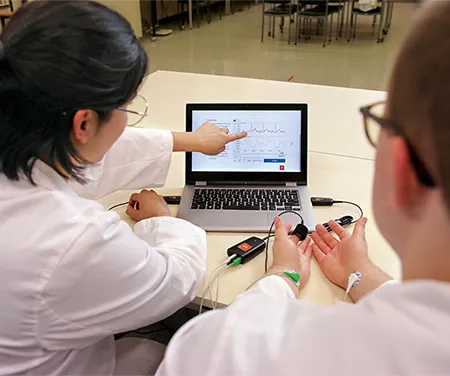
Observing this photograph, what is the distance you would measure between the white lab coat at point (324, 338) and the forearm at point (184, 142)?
766mm

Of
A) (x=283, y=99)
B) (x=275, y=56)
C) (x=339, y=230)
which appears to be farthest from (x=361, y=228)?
(x=275, y=56)

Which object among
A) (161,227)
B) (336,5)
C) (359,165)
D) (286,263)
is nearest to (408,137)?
(286,263)

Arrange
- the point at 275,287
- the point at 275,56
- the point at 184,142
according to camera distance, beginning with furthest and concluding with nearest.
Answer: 1. the point at 275,56
2. the point at 184,142
3. the point at 275,287

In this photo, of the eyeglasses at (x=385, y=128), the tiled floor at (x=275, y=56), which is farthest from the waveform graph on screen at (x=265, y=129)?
the tiled floor at (x=275, y=56)

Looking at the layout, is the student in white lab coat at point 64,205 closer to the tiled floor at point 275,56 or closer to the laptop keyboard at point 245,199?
the laptop keyboard at point 245,199

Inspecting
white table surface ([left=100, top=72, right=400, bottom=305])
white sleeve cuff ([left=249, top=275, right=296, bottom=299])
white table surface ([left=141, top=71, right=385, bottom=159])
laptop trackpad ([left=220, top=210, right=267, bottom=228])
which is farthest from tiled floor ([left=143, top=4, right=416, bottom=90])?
white sleeve cuff ([left=249, top=275, right=296, bottom=299])

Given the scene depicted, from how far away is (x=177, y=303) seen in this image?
0.95 meters

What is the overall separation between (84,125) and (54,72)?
0.12m

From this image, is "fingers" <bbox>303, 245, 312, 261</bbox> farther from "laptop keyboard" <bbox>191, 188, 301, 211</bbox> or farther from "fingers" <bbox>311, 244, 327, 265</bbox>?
"laptop keyboard" <bbox>191, 188, 301, 211</bbox>

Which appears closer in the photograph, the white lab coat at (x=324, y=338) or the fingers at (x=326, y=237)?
the white lab coat at (x=324, y=338)

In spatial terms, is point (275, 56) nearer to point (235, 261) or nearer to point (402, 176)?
point (235, 261)

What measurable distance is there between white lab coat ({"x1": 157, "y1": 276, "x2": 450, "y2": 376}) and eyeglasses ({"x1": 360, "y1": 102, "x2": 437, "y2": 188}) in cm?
10

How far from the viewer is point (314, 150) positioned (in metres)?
1.65

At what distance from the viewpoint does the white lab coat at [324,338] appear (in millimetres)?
438
